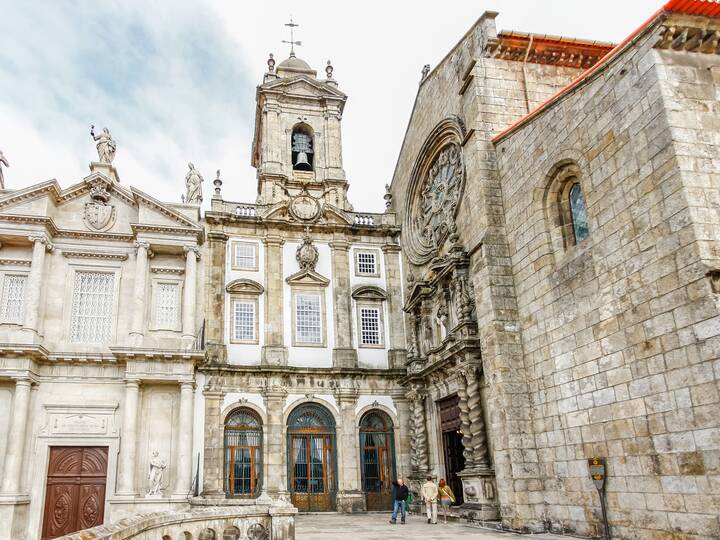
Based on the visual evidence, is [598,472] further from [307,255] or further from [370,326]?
[307,255]

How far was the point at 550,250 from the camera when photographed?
14.5m

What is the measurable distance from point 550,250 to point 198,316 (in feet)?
41.2

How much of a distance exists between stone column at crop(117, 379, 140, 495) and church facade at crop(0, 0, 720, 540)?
0.25 feet

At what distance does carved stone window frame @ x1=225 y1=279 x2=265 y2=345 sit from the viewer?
22250mm

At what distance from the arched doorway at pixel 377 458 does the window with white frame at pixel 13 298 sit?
11735 millimetres

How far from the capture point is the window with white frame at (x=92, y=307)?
67.1 feet

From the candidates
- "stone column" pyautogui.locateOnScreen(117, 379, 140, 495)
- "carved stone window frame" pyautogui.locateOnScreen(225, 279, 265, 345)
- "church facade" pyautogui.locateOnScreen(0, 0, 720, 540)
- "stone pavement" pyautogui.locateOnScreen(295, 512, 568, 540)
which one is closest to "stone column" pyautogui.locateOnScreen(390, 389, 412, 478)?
"church facade" pyautogui.locateOnScreen(0, 0, 720, 540)

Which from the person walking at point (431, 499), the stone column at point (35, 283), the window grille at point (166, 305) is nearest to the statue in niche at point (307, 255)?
the window grille at point (166, 305)

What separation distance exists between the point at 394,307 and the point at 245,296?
557 cm

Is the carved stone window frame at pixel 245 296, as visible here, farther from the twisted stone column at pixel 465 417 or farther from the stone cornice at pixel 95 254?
the twisted stone column at pixel 465 417

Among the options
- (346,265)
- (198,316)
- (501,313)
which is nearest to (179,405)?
(198,316)

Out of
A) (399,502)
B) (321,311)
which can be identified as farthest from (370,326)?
(399,502)

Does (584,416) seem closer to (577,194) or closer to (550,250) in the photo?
(550,250)

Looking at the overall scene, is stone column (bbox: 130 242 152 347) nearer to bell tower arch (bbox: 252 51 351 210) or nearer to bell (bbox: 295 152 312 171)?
bell tower arch (bbox: 252 51 351 210)
